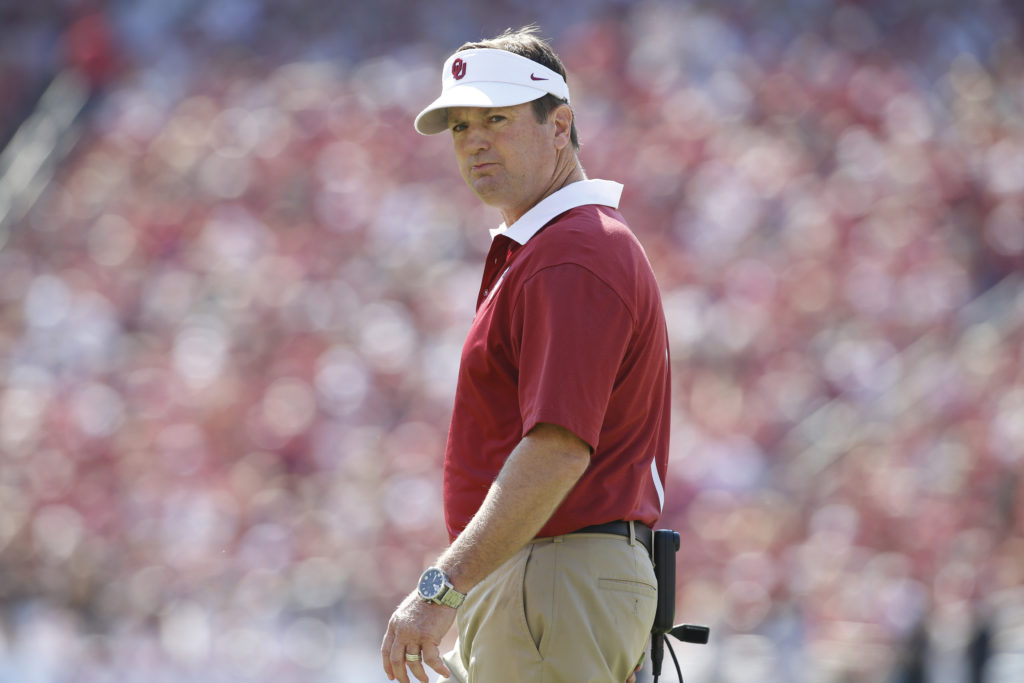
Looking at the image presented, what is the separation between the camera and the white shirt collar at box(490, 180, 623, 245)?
206 centimetres

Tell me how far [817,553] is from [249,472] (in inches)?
116

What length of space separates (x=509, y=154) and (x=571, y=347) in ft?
1.44

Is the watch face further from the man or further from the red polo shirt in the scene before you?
the red polo shirt

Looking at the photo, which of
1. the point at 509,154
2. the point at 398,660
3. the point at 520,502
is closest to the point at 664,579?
the point at 520,502

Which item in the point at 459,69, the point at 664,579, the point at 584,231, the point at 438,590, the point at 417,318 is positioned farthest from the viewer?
the point at 417,318

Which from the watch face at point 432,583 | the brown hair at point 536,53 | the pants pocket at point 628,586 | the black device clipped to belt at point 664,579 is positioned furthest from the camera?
the brown hair at point 536,53

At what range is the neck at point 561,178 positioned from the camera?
7.11 ft

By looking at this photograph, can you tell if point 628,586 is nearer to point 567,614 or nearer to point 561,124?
point 567,614

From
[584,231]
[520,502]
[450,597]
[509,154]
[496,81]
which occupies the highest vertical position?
[496,81]

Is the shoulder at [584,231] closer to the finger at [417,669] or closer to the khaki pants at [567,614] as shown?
the khaki pants at [567,614]

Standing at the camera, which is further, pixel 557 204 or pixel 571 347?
pixel 557 204

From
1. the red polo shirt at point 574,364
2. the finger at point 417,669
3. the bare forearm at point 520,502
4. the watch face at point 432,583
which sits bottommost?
the finger at point 417,669

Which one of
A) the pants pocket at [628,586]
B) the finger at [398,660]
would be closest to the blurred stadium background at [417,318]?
the pants pocket at [628,586]

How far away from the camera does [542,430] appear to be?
1840 millimetres
